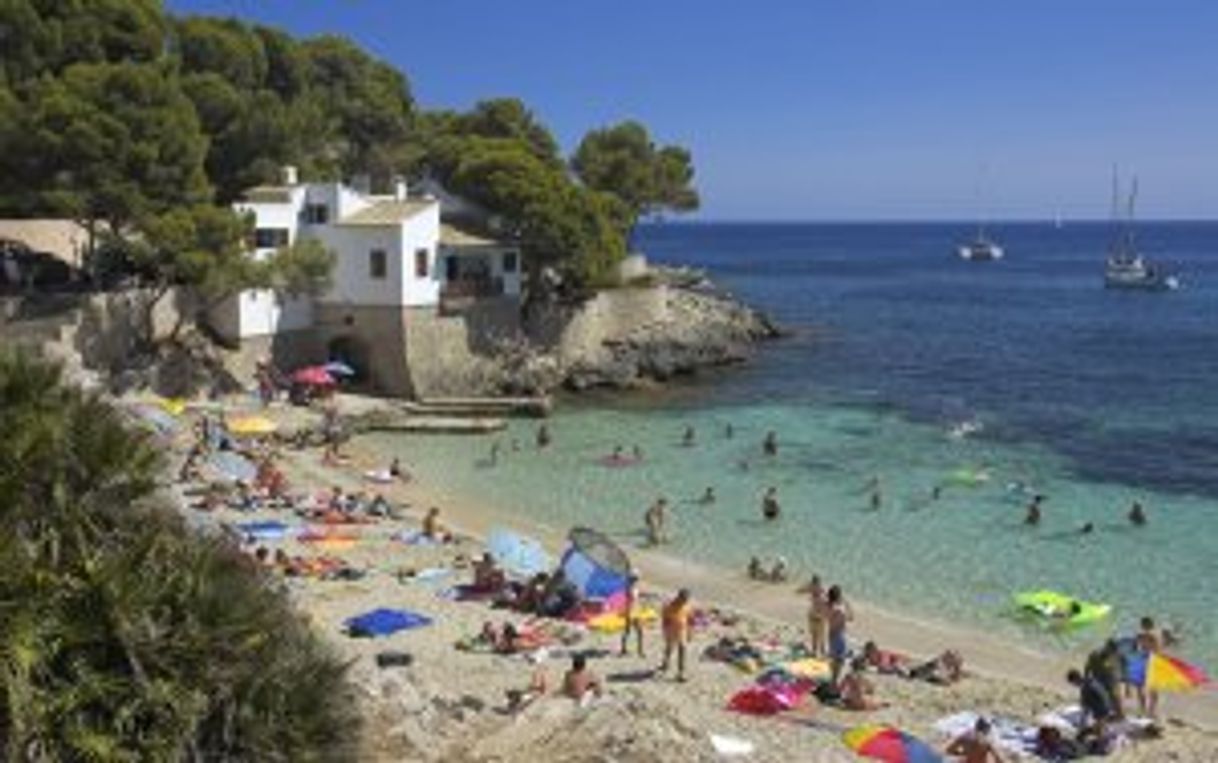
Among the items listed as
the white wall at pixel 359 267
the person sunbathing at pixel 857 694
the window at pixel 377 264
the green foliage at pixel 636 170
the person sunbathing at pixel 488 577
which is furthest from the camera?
the green foliage at pixel 636 170

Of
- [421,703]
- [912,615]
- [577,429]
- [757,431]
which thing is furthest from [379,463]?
[421,703]

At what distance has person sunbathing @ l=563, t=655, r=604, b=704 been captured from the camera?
19766 millimetres

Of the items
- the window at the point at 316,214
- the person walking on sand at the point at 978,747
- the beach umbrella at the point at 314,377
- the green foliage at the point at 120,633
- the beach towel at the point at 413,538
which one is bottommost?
the beach towel at the point at 413,538

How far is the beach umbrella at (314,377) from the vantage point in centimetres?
4575

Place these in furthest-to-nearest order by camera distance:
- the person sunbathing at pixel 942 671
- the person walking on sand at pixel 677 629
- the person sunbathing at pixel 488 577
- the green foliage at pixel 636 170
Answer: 1. the green foliage at pixel 636 170
2. the person sunbathing at pixel 488 577
3. the person sunbathing at pixel 942 671
4. the person walking on sand at pixel 677 629

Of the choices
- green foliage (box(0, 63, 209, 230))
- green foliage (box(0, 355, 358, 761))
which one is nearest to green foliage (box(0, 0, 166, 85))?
green foliage (box(0, 63, 209, 230))

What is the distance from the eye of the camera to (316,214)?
50.6m

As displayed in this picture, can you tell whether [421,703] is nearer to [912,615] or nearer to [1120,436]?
[912,615]

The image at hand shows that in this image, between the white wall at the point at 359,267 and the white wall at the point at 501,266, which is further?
the white wall at the point at 501,266

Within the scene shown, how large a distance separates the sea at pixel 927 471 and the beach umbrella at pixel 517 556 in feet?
16.0

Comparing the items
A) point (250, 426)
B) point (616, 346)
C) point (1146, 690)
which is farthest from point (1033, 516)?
point (616, 346)

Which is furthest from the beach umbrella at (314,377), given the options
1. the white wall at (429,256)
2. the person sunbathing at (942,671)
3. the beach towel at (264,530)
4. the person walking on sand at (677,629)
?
the person sunbathing at (942,671)

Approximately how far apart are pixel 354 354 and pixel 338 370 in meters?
4.07

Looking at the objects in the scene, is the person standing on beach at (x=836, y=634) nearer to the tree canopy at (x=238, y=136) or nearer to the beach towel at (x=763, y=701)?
the beach towel at (x=763, y=701)
